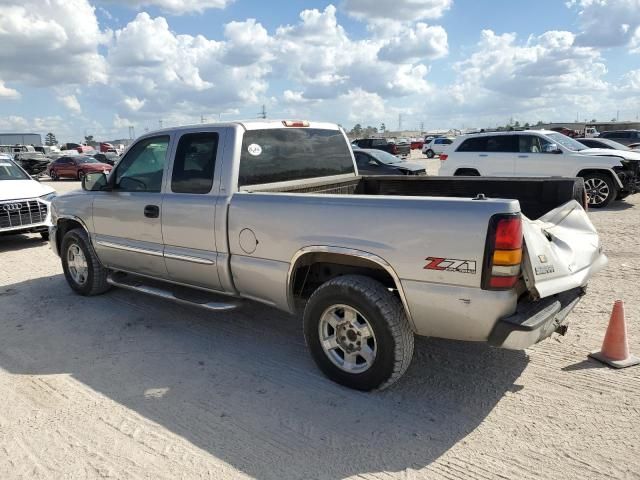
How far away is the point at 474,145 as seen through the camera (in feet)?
42.2

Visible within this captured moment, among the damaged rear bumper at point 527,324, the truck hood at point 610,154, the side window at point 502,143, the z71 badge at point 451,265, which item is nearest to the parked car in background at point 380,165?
the side window at point 502,143

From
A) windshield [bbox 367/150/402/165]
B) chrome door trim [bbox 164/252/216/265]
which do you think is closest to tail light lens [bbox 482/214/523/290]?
chrome door trim [bbox 164/252/216/265]

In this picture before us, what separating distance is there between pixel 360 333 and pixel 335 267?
0.59 meters

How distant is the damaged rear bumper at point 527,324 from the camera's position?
2863mm

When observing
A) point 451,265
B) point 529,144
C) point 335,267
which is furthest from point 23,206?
point 529,144

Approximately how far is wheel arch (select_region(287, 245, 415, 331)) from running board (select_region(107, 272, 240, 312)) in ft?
2.16

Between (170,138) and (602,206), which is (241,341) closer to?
(170,138)

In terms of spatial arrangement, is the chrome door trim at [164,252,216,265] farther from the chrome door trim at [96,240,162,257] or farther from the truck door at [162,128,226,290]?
the chrome door trim at [96,240,162,257]

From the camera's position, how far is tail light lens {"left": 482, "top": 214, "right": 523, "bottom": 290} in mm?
2764

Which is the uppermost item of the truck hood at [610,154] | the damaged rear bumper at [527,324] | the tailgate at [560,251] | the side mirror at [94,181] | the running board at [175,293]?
the side mirror at [94,181]

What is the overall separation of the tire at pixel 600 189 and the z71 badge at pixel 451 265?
9.95m

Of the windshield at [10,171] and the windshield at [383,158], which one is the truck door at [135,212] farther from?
the windshield at [383,158]

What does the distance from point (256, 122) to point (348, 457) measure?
2.83 metres

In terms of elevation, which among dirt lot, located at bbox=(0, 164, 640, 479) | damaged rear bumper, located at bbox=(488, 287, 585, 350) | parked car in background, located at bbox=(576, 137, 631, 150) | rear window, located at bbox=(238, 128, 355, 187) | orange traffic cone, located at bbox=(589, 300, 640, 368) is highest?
rear window, located at bbox=(238, 128, 355, 187)
